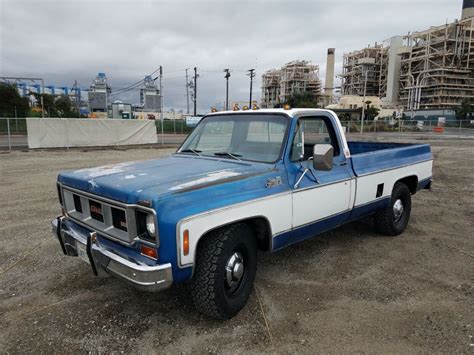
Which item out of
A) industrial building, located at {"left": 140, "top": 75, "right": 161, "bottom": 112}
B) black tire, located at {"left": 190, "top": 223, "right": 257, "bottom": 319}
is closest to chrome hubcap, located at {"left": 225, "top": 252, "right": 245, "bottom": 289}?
black tire, located at {"left": 190, "top": 223, "right": 257, "bottom": 319}

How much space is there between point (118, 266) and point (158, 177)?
0.83 m

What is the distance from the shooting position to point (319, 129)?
14.8 feet

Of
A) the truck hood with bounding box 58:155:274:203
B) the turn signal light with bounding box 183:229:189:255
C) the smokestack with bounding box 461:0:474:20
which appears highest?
the smokestack with bounding box 461:0:474:20

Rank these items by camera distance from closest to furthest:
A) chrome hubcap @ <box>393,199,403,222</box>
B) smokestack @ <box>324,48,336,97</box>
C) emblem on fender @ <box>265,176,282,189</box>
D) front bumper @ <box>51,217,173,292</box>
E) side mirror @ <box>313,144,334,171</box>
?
front bumper @ <box>51,217,173,292</box> < emblem on fender @ <box>265,176,282,189</box> < side mirror @ <box>313,144,334,171</box> < chrome hubcap @ <box>393,199,403,222</box> < smokestack @ <box>324,48,336,97</box>

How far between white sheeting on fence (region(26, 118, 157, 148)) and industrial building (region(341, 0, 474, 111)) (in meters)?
83.4

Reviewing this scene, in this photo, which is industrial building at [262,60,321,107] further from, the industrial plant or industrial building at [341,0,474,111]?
industrial building at [341,0,474,111]

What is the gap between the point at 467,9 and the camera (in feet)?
345

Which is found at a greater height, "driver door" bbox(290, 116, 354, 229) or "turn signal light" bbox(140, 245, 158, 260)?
"driver door" bbox(290, 116, 354, 229)

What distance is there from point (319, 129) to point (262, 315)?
2.38 meters

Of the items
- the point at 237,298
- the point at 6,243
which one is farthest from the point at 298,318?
the point at 6,243

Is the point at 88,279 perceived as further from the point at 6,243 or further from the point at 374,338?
the point at 374,338

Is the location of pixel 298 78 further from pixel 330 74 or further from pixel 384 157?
pixel 384 157

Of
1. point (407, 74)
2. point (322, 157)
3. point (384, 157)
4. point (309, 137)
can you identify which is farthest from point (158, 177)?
point (407, 74)

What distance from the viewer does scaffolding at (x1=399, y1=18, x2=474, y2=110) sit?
100875 millimetres
